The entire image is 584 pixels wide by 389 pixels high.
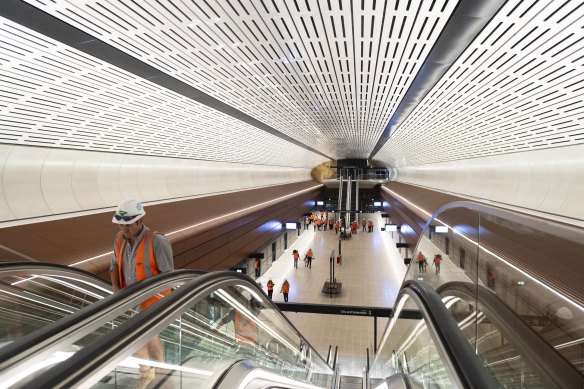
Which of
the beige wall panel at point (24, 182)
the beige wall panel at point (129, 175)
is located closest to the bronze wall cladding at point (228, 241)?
the beige wall panel at point (24, 182)

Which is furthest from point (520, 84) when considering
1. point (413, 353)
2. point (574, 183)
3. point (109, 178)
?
point (109, 178)

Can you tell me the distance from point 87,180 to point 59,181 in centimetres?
91

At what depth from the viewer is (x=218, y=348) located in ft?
8.39

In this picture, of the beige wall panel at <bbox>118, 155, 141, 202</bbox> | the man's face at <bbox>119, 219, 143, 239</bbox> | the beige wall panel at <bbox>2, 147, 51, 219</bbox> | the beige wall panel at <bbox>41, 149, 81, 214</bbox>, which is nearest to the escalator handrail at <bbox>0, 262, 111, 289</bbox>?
the man's face at <bbox>119, 219, 143, 239</bbox>

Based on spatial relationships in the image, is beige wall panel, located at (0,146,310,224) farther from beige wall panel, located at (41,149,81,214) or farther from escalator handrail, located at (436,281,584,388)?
escalator handrail, located at (436,281,584,388)

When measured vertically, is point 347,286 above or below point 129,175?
below

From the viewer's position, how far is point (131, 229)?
267cm

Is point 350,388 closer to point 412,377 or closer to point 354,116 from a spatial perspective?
point 412,377

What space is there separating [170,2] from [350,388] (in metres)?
7.67

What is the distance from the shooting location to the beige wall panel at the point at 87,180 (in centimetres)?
835

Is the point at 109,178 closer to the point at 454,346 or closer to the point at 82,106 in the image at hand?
the point at 82,106

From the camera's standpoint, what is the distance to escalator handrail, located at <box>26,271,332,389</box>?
0.99 m

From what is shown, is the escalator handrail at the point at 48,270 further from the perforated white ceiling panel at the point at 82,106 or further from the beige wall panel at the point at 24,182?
the beige wall panel at the point at 24,182

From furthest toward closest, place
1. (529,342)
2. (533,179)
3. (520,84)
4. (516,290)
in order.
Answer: (533,179) < (520,84) < (516,290) < (529,342)
